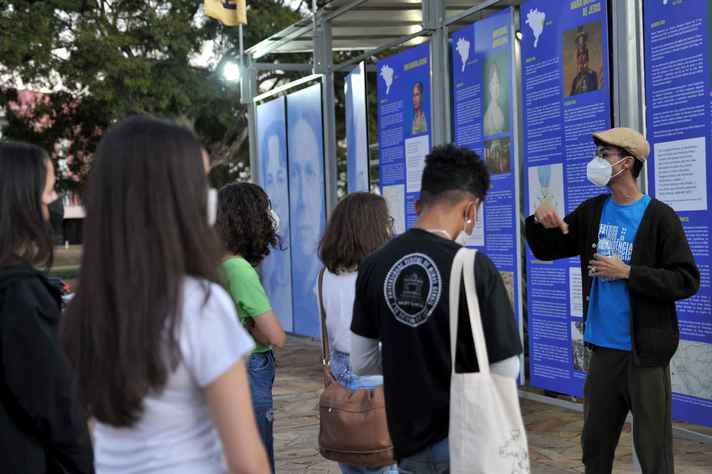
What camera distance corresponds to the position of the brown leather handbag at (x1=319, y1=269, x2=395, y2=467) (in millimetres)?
3766

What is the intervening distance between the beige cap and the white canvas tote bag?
2084 mm

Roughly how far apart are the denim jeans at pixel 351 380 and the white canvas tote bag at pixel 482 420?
1168 mm

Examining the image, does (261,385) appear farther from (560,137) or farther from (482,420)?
(560,137)

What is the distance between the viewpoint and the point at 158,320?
188 centimetres

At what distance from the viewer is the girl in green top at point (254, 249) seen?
12.7 ft

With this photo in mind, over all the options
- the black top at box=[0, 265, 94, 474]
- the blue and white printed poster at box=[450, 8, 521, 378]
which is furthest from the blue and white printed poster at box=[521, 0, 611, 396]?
the black top at box=[0, 265, 94, 474]

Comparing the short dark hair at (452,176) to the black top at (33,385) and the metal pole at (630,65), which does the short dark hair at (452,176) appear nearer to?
the black top at (33,385)

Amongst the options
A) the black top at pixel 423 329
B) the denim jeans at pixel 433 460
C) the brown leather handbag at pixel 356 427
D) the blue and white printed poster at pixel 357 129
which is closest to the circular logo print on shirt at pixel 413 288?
the black top at pixel 423 329

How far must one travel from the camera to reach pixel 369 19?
10.2 meters

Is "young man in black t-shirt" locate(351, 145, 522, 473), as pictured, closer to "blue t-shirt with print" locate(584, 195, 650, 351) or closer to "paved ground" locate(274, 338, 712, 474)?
"blue t-shirt with print" locate(584, 195, 650, 351)

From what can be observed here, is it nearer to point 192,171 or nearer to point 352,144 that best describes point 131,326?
point 192,171

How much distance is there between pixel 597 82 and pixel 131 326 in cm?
490

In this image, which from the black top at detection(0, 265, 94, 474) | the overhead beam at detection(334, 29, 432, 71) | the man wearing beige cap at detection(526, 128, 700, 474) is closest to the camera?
the black top at detection(0, 265, 94, 474)

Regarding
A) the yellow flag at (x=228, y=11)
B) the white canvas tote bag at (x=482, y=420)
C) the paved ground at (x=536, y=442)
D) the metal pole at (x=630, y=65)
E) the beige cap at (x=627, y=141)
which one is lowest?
the paved ground at (x=536, y=442)
